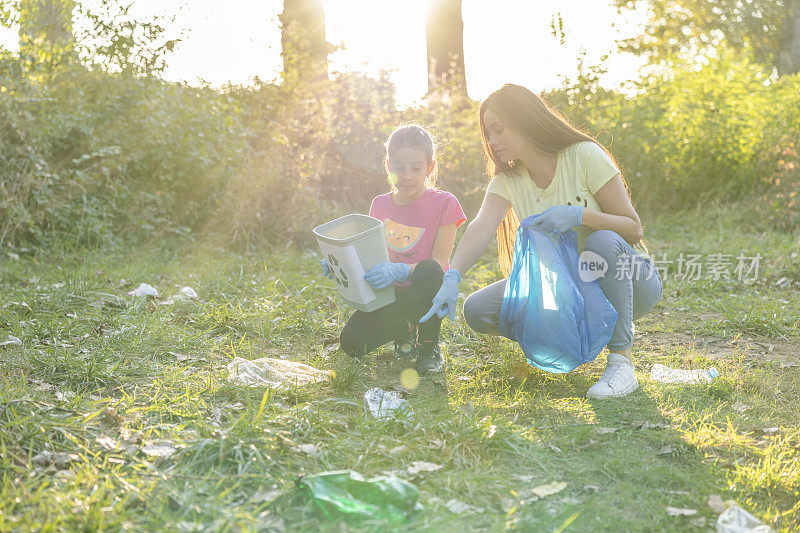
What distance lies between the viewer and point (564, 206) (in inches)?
107

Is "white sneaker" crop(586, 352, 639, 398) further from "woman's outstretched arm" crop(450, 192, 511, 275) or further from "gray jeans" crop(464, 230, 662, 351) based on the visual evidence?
"woman's outstretched arm" crop(450, 192, 511, 275)

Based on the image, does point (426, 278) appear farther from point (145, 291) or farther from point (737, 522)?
point (145, 291)

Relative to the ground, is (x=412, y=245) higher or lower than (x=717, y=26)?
lower

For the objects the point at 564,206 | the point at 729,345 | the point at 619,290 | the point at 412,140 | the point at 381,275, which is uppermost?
the point at 412,140

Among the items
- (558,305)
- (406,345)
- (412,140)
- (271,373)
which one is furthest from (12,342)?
(558,305)

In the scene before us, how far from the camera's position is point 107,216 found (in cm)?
596

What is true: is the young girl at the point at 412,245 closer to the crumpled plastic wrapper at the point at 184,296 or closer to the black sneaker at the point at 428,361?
the black sneaker at the point at 428,361

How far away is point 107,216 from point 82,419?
13.5ft

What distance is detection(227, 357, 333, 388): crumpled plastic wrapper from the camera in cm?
278

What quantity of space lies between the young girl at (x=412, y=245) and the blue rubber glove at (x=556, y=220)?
447 millimetres

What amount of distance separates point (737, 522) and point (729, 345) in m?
2.05

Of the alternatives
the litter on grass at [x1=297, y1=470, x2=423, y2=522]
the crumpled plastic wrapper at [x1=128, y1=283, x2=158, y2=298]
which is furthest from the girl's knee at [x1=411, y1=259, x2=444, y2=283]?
the crumpled plastic wrapper at [x1=128, y1=283, x2=158, y2=298]

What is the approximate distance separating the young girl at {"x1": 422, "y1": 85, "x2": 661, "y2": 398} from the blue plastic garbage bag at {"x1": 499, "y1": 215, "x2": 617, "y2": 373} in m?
0.09

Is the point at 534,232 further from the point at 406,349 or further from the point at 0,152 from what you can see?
the point at 0,152
